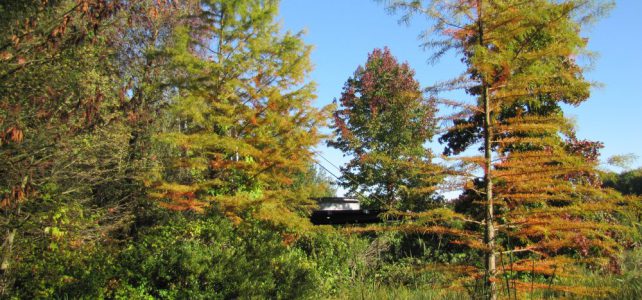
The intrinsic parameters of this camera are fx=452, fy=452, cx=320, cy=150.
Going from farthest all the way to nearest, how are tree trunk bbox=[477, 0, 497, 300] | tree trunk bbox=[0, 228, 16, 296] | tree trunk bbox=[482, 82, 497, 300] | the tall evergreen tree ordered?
the tall evergreen tree < tree trunk bbox=[0, 228, 16, 296] < tree trunk bbox=[482, 82, 497, 300] < tree trunk bbox=[477, 0, 497, 300]

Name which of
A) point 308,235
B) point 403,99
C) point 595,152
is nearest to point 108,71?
point 308,235

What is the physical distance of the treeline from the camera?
443cm

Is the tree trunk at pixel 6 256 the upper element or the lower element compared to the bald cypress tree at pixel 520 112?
lower

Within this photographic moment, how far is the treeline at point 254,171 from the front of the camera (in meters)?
4.43

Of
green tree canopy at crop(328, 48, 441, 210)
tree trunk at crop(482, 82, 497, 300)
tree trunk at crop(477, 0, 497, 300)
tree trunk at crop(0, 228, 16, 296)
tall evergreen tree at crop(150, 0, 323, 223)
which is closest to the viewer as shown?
tree trunk at crop(477, 0, 497, 300)

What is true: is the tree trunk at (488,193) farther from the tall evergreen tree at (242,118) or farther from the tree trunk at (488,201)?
the tall evergreen tree at (242,118)

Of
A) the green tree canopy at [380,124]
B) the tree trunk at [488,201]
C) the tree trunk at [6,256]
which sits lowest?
the tree trunk at [6,256]

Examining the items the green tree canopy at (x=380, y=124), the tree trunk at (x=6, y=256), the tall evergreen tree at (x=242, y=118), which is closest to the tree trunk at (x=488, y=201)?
the tall evergreen tree at (x=242, y=118)

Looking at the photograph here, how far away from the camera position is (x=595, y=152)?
40.8 ft

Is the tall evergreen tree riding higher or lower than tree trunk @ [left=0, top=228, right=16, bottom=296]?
higher

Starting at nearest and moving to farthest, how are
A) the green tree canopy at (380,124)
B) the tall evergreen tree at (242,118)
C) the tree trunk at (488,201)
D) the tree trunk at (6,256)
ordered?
the tree trunk at (488,201)
the tree trunk at (6,256)
the tall evergreen tree at (242,118)
the green tree canopy at (380,124)

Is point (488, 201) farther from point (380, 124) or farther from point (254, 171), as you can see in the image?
point (380, 124)

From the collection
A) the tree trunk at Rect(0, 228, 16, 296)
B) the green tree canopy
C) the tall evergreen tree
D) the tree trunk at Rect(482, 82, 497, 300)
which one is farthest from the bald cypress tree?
the green tree canopy

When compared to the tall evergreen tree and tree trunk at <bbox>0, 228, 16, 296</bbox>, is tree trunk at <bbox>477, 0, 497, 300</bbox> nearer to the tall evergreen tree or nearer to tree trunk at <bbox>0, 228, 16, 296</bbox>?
the tall evergreen tree
